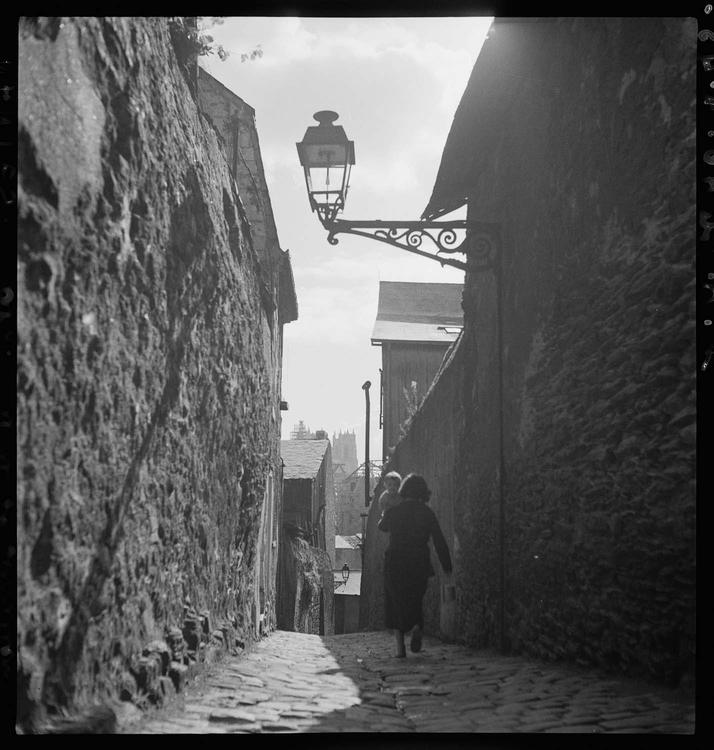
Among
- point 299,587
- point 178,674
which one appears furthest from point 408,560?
point 299,587

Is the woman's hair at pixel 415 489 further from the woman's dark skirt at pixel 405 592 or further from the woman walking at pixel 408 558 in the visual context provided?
the woman's dark skirt at pixel 405 592

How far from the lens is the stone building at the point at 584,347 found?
13.5ft

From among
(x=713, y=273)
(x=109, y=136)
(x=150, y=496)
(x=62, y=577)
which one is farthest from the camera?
(x=150, y=496)

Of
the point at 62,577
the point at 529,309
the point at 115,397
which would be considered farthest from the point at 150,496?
the point at 529,309

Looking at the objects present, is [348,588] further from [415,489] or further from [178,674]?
[178,674]

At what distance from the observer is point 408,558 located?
6969mm

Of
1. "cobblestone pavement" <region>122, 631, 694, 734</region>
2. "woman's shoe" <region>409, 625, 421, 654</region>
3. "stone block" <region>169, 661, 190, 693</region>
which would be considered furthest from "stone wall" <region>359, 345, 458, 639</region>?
"stone block" <region>169, 661, 190, 693</region>

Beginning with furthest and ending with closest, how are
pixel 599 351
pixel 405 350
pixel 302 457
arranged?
1. pixel 302 457
2. pixel 405 350
3. pixel 599 351

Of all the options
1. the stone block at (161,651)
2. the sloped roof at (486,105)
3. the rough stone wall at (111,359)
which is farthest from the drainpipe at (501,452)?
the stone block at (161,651)

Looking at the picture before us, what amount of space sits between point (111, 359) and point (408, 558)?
13.1 ft

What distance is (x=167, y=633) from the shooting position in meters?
4.33
